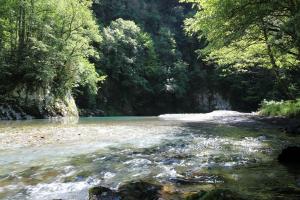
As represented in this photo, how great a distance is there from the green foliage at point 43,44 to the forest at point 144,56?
0.29 ft

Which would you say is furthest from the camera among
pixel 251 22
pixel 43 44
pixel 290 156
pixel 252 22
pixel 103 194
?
pixel 43 44

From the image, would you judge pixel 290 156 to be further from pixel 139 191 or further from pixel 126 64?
pixel 126 64

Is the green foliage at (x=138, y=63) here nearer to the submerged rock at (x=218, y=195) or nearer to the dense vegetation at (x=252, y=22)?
the dense vegetation at (x=252, y=22)

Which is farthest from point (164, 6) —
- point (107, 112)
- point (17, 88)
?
point (17, 88)

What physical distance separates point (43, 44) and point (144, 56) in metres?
30.5

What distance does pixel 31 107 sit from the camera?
3105cm

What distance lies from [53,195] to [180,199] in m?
2.32

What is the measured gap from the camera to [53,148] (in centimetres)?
1205

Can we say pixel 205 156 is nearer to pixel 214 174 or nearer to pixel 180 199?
pixel 214 174

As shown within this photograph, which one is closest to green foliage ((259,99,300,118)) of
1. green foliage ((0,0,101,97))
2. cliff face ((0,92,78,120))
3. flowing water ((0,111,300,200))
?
flowing water ((0,111,300,200))

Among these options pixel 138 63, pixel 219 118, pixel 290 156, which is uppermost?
pixel 138 63

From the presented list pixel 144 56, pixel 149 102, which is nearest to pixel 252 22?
pixel 149 102

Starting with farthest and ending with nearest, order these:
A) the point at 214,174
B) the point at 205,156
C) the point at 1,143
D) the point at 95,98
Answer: the point at 95,98
the point at 1,143
the point at 205,156
the point at 214,174

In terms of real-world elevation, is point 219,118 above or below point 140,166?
above
